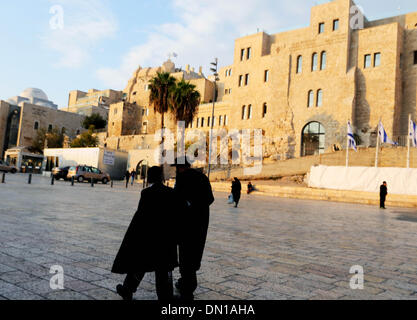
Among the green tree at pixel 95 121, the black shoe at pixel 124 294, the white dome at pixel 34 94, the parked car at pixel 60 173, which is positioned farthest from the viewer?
the white dome at pixel 34 94

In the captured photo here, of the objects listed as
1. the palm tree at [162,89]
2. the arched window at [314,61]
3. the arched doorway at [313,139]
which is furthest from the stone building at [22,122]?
the arched window at [314,61]

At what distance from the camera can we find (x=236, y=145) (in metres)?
44.8

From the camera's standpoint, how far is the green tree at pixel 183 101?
35562 millimetres

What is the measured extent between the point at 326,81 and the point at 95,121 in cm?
4805

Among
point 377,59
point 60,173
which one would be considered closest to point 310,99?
point 377,59

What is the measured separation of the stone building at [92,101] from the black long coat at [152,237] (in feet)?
244

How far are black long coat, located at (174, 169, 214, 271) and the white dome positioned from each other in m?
162

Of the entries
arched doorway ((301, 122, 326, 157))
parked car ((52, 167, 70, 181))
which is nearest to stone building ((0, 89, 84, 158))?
parked car ((52, 167, 70, 181))

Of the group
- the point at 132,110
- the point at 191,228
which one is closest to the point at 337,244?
the point at 191,228

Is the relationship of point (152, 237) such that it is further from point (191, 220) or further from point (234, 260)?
point (234, 260)

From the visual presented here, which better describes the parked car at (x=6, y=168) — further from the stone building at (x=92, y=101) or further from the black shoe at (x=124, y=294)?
the black shoe at (x=124, y=294)

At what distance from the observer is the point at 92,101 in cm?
8281

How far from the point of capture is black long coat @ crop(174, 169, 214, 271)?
3.50 m
